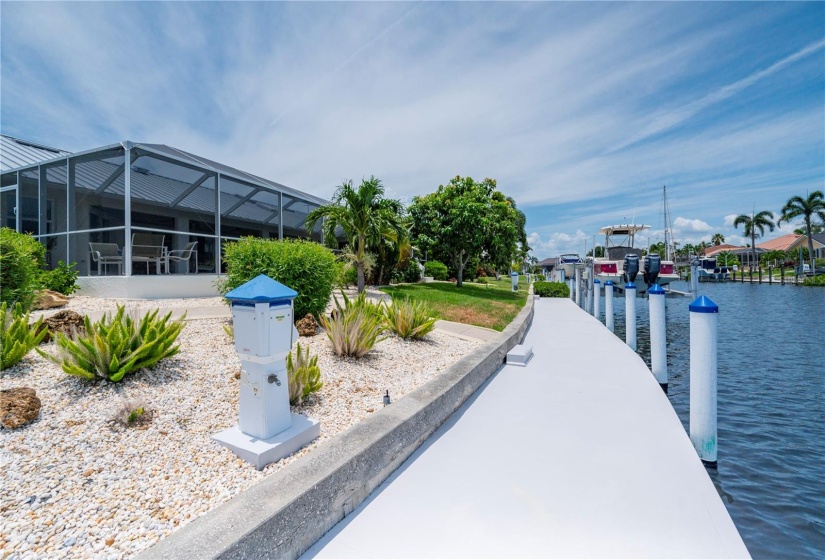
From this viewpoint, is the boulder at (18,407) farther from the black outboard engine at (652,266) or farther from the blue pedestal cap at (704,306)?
the black outboard engine at (652,266)

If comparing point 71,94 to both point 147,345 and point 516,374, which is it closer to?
point 147,345

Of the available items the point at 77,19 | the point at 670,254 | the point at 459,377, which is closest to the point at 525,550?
the point at 459,377

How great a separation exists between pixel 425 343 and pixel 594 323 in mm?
7153

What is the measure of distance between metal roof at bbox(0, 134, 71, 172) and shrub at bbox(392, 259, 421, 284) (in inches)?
450

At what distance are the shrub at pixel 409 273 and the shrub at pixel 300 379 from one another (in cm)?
1289

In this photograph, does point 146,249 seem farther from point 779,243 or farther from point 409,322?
point 779,243

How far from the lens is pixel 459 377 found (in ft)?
14.3

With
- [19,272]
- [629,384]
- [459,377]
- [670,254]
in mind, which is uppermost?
[670,254]

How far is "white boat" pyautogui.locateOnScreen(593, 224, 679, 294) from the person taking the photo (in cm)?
1997

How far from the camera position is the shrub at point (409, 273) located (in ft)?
56.1

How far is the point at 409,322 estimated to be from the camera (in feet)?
20.8

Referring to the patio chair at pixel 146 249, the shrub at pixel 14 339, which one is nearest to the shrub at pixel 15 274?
the shrub at pixel 14 339

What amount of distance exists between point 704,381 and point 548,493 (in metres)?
1.99

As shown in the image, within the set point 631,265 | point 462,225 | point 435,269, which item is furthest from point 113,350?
point 435,269
